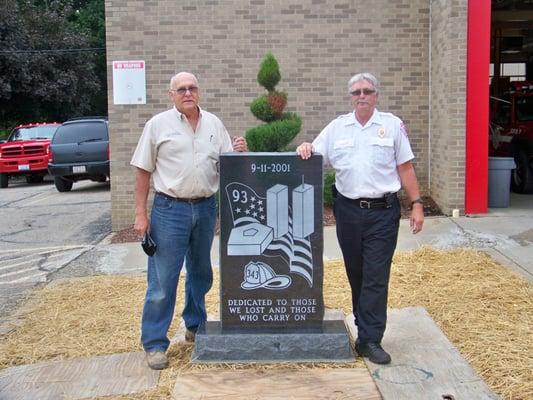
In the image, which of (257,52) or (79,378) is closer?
(79,378)

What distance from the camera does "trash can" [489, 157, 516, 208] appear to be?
9.87 meters

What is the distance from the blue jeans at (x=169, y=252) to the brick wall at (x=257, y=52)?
19.7ft

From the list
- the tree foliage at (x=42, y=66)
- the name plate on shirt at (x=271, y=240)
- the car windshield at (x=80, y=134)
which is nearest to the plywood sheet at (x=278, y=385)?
the name plate on shirt at (x=271, y=240)

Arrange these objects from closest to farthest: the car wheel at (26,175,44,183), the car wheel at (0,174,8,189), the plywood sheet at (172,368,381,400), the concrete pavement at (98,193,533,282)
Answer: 1. the plywood sheet at (172,368,381,400)
2. the concrete pavement at (98,193,533,282)
3. the car wheel at (0,174,8,189)
4. the car wheel at (26,175,44,183)

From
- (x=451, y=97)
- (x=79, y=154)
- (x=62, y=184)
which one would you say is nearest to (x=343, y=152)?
(x=451, y=97)

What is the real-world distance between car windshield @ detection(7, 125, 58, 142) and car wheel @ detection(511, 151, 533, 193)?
1400 cm

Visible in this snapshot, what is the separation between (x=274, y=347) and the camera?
4289 millimetres

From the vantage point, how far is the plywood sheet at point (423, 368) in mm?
3807

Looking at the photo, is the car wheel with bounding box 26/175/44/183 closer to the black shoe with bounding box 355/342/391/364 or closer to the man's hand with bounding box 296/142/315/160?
the man's hand with bounding box 296/142/315/160

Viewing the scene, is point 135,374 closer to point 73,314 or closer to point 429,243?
point 73,314

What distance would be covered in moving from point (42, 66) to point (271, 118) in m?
21.6

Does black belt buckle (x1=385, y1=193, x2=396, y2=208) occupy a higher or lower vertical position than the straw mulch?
higher

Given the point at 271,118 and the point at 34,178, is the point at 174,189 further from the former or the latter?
the point at 34,178

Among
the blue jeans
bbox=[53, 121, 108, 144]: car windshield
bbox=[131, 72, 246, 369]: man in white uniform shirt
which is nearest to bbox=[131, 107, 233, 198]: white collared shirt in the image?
bbox=[131, 72, 246, 369]: man in white uniform shirt
